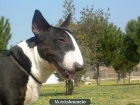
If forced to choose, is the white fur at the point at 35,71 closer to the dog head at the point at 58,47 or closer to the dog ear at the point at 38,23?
the dog head at the point at 58,47

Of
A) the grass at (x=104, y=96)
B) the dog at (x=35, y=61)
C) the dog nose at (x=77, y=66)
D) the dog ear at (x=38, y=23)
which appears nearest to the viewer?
the dog nose at (x=77, y=66)

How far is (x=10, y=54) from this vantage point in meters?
2.82

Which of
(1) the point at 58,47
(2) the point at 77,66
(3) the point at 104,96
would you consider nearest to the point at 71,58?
(2) the point at 77,66

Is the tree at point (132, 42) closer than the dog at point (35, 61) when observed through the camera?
No

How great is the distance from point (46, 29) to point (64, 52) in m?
0.29

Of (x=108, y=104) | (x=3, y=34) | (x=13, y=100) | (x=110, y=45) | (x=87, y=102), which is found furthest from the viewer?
(x=110, y=45)

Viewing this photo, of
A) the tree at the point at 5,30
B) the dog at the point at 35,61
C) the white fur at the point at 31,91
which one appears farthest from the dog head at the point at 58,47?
the tree at the point at 5,30

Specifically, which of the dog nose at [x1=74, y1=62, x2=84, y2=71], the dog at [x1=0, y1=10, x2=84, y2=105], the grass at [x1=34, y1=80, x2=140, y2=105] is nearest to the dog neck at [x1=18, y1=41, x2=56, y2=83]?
the dog at [x1=0, y1=10, x2=84, y2=105]

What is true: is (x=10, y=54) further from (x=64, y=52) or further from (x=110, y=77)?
(x=110, y=77)

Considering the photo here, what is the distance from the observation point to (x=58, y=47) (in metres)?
2.74

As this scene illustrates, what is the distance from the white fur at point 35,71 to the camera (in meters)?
2.71

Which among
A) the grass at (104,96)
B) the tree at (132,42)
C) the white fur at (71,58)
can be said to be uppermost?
the tree at (132,42)

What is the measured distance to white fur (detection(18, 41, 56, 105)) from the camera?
271cm

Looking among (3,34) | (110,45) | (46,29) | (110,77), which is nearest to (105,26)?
(110,45)
